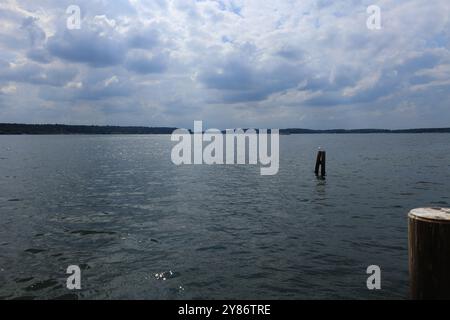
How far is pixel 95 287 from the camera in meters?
11.2

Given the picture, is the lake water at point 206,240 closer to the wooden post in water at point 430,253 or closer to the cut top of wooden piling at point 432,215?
the wooden post in water at point 430,253

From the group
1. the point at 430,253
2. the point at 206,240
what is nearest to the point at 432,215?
the point at 430,253

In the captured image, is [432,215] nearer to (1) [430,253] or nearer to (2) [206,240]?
(1) [430,253]

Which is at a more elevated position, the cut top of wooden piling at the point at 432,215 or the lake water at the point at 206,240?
the cut top of wooden piling at the point at 432,215

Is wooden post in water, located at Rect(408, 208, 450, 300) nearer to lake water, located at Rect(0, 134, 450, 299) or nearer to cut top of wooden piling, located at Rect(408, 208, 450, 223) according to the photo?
cut top of wooden piling, located at Rect(408, 208, 450, 223)

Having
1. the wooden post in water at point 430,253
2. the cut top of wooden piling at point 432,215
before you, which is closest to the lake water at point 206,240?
the wooden post in water at point 430,253

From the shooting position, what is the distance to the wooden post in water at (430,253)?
6.55 metres

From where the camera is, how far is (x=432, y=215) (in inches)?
263

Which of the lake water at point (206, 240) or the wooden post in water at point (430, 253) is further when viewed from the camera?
the lake water at point (206, 240)

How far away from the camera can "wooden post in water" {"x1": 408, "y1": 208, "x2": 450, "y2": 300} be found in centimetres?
655

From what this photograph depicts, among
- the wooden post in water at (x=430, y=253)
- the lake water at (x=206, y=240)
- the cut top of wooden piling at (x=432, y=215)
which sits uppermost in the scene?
the cut top of wooden piling at (x=432, y=215)

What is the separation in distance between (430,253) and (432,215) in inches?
28.0

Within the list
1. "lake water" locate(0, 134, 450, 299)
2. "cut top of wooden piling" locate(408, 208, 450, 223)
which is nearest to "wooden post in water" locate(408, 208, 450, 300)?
"cut top of wooden piling" locate(408, 208, 450, 223)
